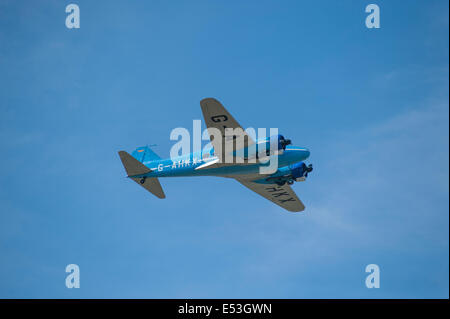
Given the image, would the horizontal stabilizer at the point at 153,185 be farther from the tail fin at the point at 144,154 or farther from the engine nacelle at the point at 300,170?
the engine nacelle at the point at 300,170

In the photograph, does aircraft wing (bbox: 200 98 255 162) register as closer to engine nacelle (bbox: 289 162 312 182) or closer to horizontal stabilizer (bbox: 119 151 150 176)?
engine nacelle (bbox: 289 162 312 182)

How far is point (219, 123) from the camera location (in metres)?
45.9

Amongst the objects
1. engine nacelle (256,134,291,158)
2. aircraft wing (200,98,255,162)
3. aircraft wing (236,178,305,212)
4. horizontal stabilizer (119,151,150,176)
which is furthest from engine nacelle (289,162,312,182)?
horizontal stabilizer (119,151,150,176)

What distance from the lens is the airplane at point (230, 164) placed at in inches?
1825

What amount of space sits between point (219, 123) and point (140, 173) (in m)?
12.2

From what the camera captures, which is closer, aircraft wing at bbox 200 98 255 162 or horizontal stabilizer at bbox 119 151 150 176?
aircraft wing at bbox 200 98 255 162

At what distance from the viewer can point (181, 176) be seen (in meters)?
52.2

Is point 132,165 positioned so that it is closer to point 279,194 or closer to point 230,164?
point 230,164

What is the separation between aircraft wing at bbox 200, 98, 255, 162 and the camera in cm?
4462

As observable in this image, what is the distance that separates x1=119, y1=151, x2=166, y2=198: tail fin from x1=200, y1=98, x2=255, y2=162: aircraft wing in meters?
9.09
